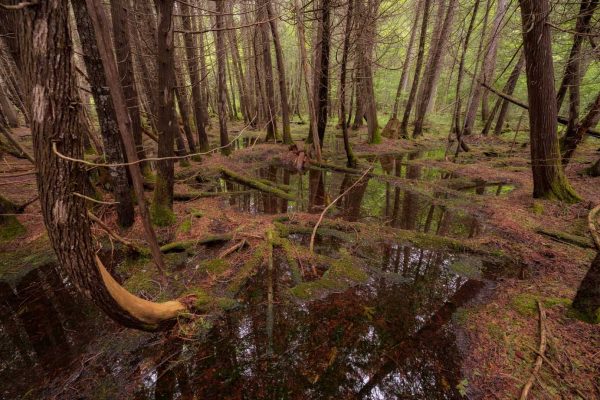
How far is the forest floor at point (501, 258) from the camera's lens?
3029 millimetres

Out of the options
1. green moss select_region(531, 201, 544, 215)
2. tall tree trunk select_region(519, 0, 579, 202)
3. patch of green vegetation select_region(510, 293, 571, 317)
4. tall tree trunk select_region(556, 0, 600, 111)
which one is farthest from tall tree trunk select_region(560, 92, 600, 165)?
patch of green vegetation select_region(510, 293, 571, 317)

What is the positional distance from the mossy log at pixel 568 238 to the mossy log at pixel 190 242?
6662 millimetres

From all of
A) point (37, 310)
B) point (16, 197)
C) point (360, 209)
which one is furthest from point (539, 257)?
point (16, 197)

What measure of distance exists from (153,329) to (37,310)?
2143 millimetres

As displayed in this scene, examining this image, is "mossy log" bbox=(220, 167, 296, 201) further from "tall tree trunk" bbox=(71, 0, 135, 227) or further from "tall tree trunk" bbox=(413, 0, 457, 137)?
"tall tree trunk" bbox=(413, 0, 457, 137)

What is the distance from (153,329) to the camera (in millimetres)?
3268

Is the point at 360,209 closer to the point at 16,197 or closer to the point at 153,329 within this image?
the point at 153,329

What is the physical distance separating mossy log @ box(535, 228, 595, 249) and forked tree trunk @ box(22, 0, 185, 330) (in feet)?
25.4

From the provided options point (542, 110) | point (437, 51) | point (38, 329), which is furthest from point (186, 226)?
point (437, 51)

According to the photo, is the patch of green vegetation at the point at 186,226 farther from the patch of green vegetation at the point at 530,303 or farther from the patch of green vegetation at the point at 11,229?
the patch of green vegetation at the point at 530,303

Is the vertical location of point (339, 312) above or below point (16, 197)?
below

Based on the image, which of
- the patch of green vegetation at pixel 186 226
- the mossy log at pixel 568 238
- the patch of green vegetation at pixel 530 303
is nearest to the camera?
the patch of green vegetation at pixel 530 303

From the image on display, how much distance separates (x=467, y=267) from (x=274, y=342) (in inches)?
148

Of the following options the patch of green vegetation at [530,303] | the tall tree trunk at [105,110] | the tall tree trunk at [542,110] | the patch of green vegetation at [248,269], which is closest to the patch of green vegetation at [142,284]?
the patch of green vegetation at [248,269]
